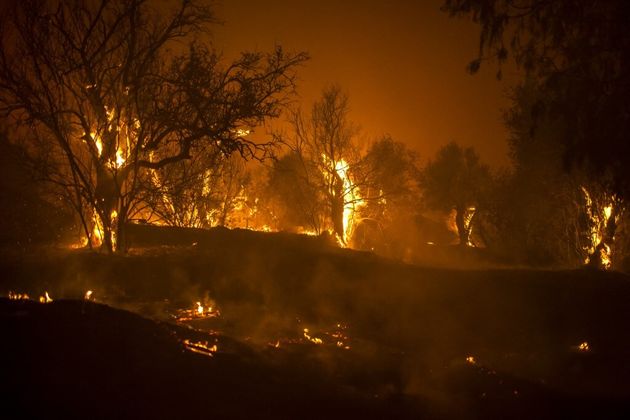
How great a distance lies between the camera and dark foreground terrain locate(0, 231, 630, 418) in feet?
16.5

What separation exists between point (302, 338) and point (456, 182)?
1335 inches

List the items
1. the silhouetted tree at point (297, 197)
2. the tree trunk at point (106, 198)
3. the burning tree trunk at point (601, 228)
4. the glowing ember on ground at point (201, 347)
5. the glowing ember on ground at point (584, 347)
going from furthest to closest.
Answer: the silhouetted tree at point (297, 197)
the burning tree trunk at point (601, 228)
the tree trunk at point (106, 198)
the glowing ember on ground at point (584, 347)
the glowing ember on ground at point (201, 347)

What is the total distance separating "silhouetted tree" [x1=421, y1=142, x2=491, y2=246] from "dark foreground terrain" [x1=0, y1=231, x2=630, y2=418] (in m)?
27.3

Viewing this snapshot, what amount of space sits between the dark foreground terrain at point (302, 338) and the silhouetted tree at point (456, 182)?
27.3 m

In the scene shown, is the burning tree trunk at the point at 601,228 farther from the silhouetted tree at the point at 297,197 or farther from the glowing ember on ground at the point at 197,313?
the glowing ember on ground at the point at 197,313

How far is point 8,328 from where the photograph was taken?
18.7ft

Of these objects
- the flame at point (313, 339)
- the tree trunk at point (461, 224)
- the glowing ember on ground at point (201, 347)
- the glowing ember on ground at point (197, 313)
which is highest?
the tree trunk at point (461, 224)

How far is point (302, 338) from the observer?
8000 mm

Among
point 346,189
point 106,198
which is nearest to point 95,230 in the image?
point 106,198

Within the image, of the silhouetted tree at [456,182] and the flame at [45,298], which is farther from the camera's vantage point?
the silhouetted tree at [456,182]

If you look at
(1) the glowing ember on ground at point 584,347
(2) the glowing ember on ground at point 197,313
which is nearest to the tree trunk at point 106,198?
(2) the glowing ember on ground at point 197,313

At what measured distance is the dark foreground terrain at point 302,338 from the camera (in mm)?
5031

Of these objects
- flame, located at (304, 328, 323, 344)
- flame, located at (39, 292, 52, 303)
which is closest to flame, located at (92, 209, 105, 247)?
flame, located at (39, 292, 52, 303)

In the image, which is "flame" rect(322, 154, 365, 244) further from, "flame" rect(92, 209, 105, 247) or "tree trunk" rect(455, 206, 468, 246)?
"flame" rect(92, 209, 105, 247)
